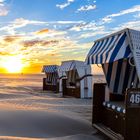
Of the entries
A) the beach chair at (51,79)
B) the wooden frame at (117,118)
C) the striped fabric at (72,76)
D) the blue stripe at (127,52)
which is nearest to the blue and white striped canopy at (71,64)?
the striped fabric at (72,76)

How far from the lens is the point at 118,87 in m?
9.73

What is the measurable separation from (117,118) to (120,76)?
1.88 metres

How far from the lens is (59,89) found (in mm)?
25203

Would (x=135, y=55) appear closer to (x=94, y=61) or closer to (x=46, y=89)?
(x=94, y=61)

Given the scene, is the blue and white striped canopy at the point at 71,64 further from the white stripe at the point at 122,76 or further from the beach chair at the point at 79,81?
the white stripe at the point at 122,76

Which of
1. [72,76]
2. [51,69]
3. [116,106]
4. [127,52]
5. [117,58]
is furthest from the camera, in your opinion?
[51,69]

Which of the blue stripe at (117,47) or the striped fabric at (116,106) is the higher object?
the blue stripe at (117,47)

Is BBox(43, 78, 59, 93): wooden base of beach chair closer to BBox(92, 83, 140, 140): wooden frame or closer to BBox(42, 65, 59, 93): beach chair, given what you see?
BBox(42, 65, 59, 93): beach chair

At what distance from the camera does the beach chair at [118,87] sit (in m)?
6.66

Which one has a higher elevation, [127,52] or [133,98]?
[127,52]

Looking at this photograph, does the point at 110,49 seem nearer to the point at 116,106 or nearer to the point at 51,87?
the point at 116,106

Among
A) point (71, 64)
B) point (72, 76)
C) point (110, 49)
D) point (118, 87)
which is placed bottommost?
point (118, 87)

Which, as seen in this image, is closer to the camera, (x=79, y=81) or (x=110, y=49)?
(x=110, y=49)

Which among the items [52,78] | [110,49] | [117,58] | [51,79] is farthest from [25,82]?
[117,58]
